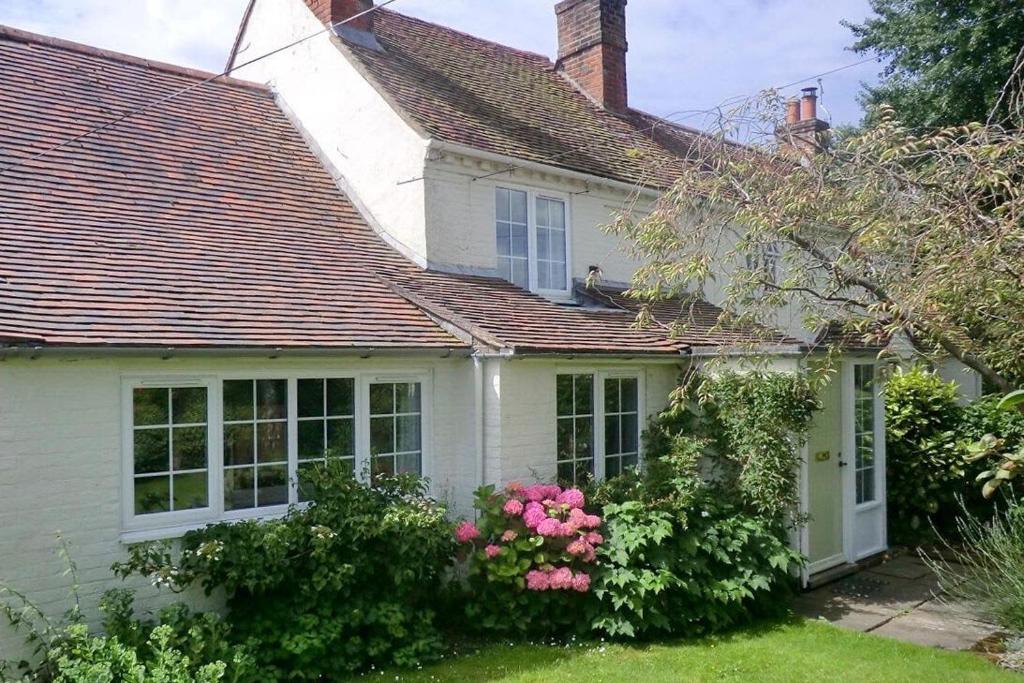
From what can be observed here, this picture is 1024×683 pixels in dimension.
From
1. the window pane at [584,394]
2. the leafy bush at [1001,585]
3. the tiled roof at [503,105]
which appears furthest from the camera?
the tiled roof at [503,105]

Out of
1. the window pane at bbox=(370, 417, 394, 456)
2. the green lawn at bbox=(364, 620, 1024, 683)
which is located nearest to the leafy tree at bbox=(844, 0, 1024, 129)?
the green lawn at bbox=(364, 620, 1024, 683)

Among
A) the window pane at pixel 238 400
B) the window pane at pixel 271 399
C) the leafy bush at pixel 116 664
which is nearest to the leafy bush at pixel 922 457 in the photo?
the window pane at pixel 271 399

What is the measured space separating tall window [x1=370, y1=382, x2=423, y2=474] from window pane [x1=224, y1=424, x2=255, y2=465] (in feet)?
4.66

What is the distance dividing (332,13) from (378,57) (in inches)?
37.9

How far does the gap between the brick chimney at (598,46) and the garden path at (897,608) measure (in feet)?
34.6

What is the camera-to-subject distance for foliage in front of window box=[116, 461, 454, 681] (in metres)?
7.63

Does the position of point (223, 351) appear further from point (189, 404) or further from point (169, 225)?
point (169, 225)

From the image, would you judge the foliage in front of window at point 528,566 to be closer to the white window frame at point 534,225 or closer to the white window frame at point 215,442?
the white window frame at point 215,442

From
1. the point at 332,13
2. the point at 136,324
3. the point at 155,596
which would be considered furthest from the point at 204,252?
the point at 332,13

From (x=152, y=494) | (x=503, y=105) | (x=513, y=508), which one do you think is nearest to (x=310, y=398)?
(x=152, y=494)

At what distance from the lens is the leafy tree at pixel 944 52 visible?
15.4m

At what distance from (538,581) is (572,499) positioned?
106 cm

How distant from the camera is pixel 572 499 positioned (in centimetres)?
926

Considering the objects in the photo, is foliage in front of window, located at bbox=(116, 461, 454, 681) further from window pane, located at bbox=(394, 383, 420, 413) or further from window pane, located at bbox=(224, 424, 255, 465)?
window pane, located at bbox=(394, 383, 420, 413)
